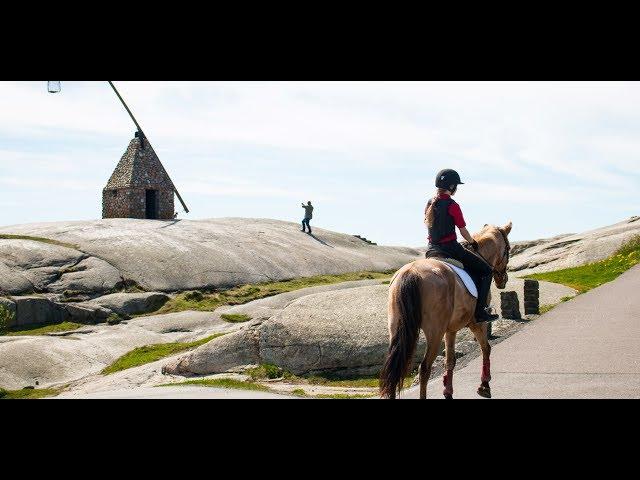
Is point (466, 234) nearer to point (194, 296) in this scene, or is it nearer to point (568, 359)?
point (568, 359)

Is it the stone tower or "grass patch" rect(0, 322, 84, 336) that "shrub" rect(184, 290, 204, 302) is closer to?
"grass patch" rect(0, 322, 84, 336)

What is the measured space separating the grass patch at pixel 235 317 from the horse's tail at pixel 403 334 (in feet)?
78.6

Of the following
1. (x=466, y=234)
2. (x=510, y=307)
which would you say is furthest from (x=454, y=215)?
(x=510, y=307)

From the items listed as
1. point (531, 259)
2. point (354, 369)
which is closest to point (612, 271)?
point (531, 259)

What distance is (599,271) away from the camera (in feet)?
118

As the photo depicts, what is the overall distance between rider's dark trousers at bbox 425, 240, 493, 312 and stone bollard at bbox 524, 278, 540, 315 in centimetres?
1088

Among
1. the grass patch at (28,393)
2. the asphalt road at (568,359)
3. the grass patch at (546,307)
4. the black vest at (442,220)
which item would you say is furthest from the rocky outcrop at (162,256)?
the black vest at (442,220)

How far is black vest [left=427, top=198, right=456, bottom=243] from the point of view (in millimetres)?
12914

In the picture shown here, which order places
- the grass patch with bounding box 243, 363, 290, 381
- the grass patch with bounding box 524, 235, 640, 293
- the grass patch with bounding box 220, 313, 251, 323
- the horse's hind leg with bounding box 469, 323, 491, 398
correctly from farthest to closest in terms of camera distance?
the grass patch with bounding box 220, 313, 251, 323, the grass patch with bounding box 524, 235, 640, 293, the grass patch with bounding box 243, 363, 290, 381, the horse's hind leg with bounding box 469, 323, 491, 398

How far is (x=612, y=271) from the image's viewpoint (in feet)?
115

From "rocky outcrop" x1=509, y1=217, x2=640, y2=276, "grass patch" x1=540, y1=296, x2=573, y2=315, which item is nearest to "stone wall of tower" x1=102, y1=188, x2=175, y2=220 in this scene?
"rocky outcrop" x1=509, y1=217, x2=640, y2=276

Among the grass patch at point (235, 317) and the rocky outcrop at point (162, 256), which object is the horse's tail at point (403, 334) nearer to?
the grass patch at point (235, 317)
